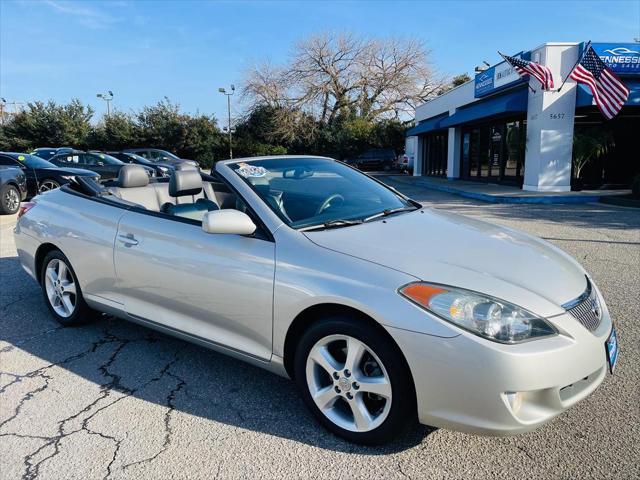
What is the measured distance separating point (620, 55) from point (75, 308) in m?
17.4

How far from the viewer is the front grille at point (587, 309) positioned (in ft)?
7.94

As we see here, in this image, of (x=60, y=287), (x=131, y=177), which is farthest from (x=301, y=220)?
(x=60, y=287)

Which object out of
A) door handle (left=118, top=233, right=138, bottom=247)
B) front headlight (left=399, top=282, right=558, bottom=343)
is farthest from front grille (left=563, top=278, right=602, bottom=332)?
door handle (left=118, top=233, right=138, bottom=247)

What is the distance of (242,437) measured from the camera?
269 centimetres

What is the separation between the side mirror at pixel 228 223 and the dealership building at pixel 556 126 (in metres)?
15.3

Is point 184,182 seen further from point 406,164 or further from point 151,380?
point 406,164

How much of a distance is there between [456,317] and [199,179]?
2668 mm

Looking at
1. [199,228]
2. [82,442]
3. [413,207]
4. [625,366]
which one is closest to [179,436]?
[82,442]

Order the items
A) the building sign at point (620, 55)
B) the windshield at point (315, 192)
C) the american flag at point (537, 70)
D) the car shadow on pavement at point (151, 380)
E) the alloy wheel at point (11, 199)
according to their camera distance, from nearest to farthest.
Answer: the car shadow on pavement at point (151, 380)
the windshield at point (315, 192)
the alloy wheel at point (11, 199)
the american flag at point (537, 70)
the building sign at point (620, 55)

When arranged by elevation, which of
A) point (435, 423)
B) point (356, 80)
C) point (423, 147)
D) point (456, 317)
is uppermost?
point (356, 80)

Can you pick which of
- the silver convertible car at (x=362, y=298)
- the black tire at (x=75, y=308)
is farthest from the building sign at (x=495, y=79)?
the black tire at (x=75, y=308)

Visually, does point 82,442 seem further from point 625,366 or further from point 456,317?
point 625,366

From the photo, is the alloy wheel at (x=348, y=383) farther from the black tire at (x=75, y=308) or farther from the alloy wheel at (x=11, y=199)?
the alloy wheel at (x=11, y=199)

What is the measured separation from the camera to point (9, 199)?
39.3ft
